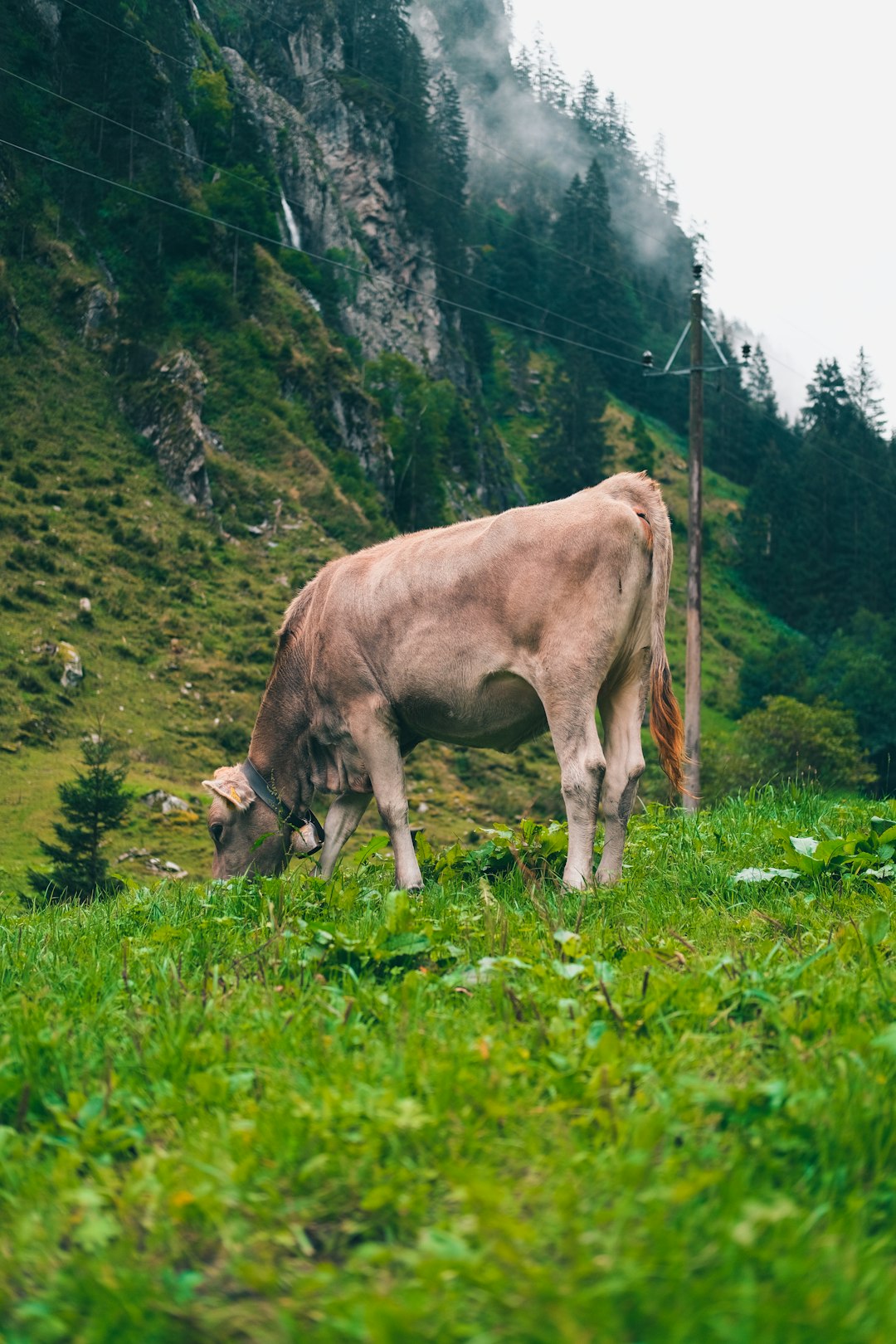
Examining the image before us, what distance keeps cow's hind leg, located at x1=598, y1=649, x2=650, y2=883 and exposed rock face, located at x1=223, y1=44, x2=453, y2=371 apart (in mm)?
72893

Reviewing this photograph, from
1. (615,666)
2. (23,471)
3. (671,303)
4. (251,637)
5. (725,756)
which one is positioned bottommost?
(725,756)

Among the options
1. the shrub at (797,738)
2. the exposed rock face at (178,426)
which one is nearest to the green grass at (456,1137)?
the shrub at (797,738)

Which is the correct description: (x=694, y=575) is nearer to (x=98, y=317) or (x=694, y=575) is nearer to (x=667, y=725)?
(x=667, y=725)

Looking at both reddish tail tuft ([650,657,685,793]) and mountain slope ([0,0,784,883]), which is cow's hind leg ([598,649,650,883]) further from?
mountain slope ([0,0,784,883])

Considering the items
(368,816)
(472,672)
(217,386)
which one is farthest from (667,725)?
(217,386)

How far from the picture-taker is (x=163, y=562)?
42781 millimetres

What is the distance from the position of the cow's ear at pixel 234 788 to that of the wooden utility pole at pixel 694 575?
541 inches

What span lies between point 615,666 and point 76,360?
4736 cm

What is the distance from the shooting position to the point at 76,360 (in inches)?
1928

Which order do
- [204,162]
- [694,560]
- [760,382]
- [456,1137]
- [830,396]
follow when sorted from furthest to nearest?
[760,382]
[830,396]
[204,162]
[694,560]
[456,1137]

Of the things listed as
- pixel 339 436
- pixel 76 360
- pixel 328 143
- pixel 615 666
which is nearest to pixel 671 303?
pixel 328 143

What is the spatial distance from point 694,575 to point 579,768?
58.0ft

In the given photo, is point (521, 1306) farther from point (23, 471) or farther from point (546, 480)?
point (546, 480)

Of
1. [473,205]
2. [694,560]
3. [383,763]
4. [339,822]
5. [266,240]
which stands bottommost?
[339,822]
